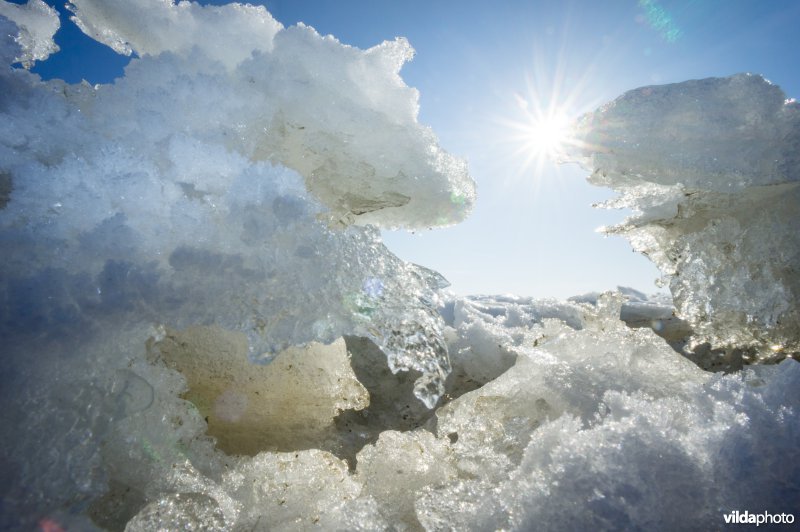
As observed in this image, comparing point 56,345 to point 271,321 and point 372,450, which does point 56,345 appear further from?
point 372,450

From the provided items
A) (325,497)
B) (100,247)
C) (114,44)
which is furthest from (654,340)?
(114,44)

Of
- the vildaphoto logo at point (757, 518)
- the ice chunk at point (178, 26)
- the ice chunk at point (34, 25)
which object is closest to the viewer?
the vildaphoto logo at point (757, 518)

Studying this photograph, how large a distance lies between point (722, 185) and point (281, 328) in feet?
7.41

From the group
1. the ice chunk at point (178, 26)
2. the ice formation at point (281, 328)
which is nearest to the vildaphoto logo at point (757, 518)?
the ice formation at point (281, 328)

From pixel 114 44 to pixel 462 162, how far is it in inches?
80.2

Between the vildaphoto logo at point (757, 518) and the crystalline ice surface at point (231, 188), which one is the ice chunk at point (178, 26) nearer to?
the crystalline ice surface at point (231, 188)

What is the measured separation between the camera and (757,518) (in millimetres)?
996

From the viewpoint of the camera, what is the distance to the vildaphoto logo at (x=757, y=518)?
38.5 inches

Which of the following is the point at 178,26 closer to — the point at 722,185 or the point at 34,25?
the point at 34,25

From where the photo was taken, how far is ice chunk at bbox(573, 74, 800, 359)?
2.12 metres

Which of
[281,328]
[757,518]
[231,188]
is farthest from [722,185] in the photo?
[231,188]

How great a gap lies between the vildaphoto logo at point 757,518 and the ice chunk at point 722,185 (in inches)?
62.3

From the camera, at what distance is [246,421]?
2.15 meters

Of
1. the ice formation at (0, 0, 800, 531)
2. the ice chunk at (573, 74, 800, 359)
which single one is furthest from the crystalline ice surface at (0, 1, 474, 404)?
the ice chunk at (573, 74, 800, 359)
